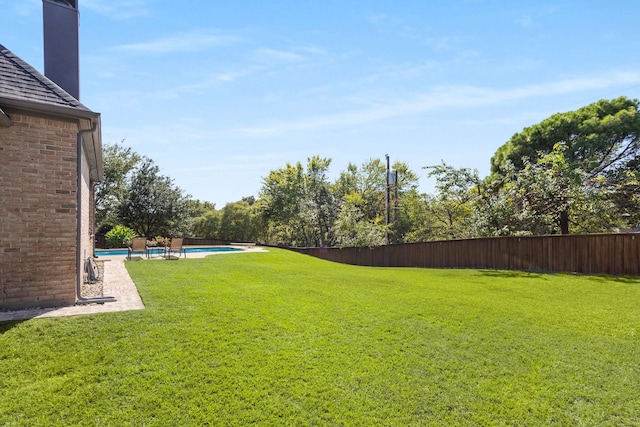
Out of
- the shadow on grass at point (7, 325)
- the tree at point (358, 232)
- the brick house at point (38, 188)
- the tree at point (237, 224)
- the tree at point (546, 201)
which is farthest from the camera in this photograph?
the tree at point (237, 224)

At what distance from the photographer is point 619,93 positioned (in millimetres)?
18688

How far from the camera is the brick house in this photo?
502 centimetres

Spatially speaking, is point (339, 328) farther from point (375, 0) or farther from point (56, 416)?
point (375, 0)

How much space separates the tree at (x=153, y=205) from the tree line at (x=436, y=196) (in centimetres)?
7

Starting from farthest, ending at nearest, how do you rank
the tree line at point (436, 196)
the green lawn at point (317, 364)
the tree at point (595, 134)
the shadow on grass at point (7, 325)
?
1. the tree at point (595, 134)
2. the tree line at point (436, 196)
3. the shadow on grass at point (7, 325)
4. the green lawn at point (317, 364)

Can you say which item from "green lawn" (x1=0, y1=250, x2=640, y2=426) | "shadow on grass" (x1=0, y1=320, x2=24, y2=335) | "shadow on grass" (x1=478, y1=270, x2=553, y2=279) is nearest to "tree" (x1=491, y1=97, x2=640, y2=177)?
"shadow on grass" (x1=478, y1=270, x2=553, y2=279)

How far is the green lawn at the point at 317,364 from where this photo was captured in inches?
122

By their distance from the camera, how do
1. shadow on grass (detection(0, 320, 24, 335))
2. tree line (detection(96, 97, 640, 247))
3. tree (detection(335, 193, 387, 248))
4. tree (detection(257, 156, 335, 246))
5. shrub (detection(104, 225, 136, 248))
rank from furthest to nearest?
tree (detection(257, 156, 335, 246)), tree (detection(335, 193, 387, 248)), shrub (detection(104, 225, 136, 248)), tree line (detection(96, 97, 640, 247)), shadow on grass (detection(0, 320, 24, 335))

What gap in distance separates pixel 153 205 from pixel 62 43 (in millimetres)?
19614

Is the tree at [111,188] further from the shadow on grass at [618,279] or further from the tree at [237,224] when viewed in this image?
the shadow on grass at [618,279]

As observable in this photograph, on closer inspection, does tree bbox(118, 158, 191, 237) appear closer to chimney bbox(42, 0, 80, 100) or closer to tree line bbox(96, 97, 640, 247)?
tree line bbox(96, 97, 640, 247)

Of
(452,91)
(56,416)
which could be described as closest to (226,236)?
(452,91)

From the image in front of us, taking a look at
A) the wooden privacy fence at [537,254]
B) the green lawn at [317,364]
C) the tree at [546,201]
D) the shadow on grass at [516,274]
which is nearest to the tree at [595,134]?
the tree at [546,201]

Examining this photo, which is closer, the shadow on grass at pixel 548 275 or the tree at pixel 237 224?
the shadow on grass at pixel 548 275
